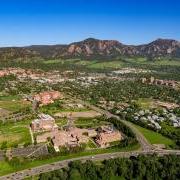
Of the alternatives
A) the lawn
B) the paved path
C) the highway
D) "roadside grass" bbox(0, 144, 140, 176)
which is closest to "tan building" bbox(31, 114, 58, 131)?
"roadside grass" bbox(0, 144, 140, 176)

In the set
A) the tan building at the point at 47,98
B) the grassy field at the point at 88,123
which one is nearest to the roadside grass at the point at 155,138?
the grassy field at the point at 88,123

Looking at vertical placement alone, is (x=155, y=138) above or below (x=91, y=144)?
below

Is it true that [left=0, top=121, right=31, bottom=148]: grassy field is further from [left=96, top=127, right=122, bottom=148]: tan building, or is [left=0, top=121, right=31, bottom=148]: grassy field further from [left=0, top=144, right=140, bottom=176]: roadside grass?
[left=96, top=127, right=122, bottom=148]: tan building

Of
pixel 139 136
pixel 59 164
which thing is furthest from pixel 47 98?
pixel 59 164

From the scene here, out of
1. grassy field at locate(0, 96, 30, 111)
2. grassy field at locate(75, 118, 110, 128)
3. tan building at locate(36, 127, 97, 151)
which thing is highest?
tan building at locate(36, 127, 97, 151)

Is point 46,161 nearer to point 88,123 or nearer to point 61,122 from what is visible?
point 61,122
